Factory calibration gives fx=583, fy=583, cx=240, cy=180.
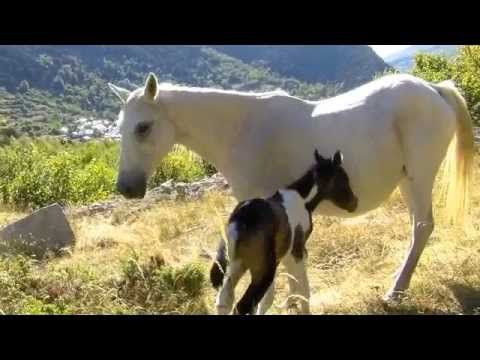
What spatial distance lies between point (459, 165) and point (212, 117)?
2.74 meters

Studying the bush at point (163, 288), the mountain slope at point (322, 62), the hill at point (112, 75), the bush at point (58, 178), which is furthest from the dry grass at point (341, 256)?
the mountain slope at point (322, 62)

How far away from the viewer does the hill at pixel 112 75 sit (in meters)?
70.9

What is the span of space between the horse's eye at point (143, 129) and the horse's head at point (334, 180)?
133 centimetres

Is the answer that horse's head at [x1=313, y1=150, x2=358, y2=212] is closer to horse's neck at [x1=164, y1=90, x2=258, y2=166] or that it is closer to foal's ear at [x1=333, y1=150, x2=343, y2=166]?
foal's ear at [x1=333, y1=150, x2=343, y2=166]

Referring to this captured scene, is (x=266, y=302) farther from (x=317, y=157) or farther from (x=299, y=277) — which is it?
(x=317, y=157)

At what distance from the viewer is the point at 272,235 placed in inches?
→ 144

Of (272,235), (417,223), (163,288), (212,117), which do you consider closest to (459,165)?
(417,223)

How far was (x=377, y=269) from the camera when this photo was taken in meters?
6.25
